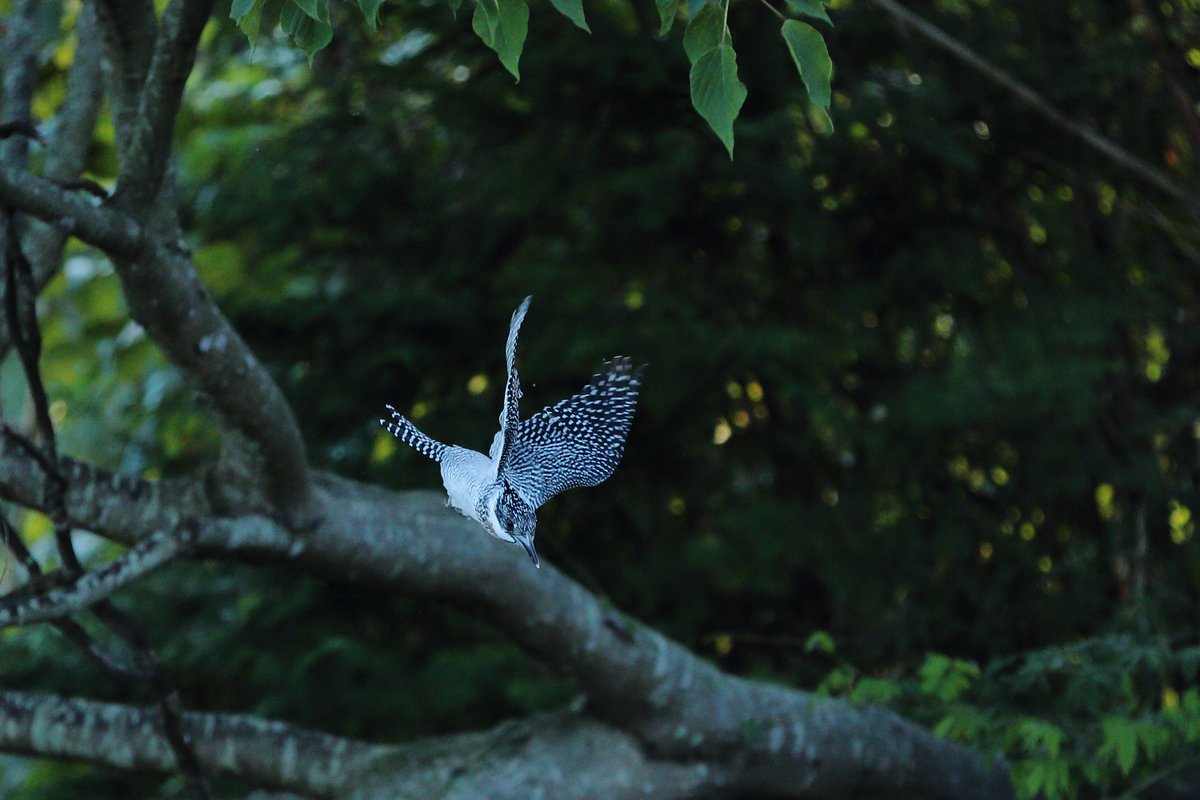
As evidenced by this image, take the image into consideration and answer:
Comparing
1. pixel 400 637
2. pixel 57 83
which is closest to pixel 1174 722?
pixel 400 637

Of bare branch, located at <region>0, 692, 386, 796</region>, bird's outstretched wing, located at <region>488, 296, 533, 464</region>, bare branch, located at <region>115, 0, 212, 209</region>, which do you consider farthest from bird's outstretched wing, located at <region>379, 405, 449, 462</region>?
bare branch, located at <region>0, 692, 386, 796</region>

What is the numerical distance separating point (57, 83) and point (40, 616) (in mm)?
2717

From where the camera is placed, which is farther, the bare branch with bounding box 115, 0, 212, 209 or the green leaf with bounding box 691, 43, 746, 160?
the bare branch with bounding box 115, 0, 212, 209

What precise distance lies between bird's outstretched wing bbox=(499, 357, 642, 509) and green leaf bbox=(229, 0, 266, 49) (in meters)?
0.64

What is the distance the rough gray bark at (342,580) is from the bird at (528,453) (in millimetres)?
905

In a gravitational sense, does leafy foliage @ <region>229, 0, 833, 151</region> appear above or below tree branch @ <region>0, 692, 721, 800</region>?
above

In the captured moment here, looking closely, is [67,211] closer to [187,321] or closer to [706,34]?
[187,321]

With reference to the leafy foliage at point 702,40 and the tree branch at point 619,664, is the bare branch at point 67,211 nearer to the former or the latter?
the tree branch at point 619,664

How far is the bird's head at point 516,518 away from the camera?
1558 mm

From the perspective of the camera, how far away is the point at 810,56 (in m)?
1.81

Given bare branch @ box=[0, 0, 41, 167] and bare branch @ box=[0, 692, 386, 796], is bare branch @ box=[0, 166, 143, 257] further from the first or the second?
bare branch @ box=[0, 692, 386, 796]

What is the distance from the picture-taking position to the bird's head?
61.3 inches

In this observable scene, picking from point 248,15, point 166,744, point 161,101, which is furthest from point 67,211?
point 166,744

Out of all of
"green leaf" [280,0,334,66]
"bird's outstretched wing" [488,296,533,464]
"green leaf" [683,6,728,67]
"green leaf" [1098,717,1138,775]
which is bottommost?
"green leaf" [1098,717,1138,775]
